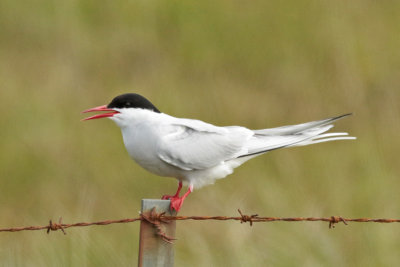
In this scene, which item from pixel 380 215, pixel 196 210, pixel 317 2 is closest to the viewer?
pixel 380 215

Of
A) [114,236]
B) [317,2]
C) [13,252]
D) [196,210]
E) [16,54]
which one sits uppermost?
[317,2]

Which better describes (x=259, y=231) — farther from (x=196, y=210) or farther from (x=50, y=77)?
(x=50, y=77)

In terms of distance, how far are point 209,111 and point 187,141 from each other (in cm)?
620

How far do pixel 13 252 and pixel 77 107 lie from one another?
5499 mm

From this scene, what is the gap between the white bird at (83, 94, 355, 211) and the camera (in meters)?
3.94

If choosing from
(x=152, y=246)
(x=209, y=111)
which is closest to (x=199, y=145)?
(x=152, y=246)

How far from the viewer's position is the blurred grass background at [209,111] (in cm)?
590

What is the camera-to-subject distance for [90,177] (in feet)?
29.7

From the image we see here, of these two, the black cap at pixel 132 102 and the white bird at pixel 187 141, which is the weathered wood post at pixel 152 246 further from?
the black cap at pixel 132 102

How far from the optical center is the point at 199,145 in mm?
4090

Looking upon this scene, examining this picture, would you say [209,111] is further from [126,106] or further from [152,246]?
[152,246]

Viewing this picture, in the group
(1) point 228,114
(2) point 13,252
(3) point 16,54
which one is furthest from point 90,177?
(2) point 13,252

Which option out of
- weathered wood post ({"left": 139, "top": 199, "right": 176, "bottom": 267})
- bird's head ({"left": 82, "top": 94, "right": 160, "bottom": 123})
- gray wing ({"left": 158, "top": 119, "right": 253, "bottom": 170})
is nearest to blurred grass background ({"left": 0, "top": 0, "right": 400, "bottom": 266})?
bird's head ({"left": 82, "top": 94, "right": 160, "bottom": 123})

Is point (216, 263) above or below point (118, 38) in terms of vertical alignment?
below
